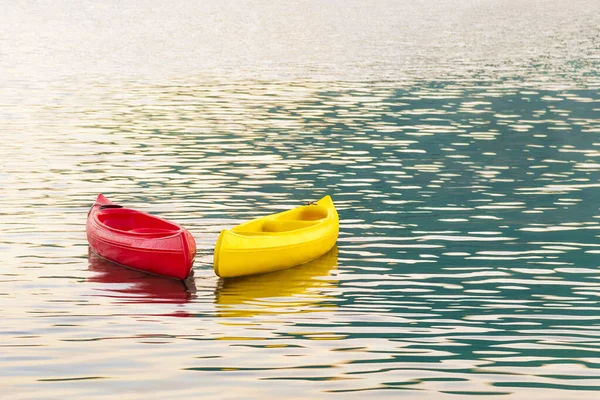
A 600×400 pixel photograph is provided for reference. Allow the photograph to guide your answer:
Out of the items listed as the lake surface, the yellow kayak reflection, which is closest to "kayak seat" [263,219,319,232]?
the lake surface

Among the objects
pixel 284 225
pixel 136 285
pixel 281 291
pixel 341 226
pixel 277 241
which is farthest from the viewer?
pixel 341 226

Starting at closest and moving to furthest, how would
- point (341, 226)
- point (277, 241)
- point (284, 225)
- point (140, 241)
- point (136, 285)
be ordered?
point (136, 285), point (140, 241), point (277, 241), point (284, 225), point (341, 226)

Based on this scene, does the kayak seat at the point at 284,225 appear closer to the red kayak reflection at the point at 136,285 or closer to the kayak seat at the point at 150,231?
the kayak seat at the point at 150,231

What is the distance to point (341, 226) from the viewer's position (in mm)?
31812

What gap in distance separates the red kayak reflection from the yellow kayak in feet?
3.56

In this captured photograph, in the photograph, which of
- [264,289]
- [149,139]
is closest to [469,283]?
[264,289]

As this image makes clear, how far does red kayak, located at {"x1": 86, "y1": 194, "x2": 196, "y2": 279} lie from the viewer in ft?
84.1

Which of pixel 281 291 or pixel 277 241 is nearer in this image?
pixel 281 291

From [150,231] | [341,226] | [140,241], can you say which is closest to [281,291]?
[140,241]

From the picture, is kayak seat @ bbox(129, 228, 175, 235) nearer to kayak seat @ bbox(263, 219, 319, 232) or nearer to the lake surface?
the lake surface

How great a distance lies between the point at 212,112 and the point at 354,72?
2348cm

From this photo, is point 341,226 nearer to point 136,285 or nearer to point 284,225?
point 284,225

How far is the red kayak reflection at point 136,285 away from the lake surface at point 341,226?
89mm

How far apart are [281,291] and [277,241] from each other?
2137 mm
